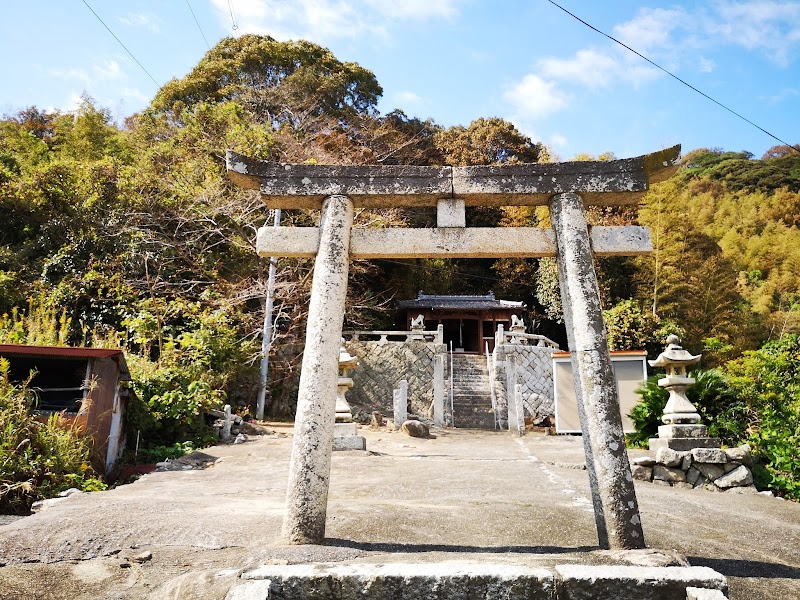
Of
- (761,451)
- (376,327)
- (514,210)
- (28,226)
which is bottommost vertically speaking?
(761,451)

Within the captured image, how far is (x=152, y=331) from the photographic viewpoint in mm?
13969

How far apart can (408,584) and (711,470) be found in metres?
6.89

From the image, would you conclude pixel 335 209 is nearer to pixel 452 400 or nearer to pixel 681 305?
pixel 452 400

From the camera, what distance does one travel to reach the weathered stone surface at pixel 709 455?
7.85m

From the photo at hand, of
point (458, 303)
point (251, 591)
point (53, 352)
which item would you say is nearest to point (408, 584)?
point (251, 591)

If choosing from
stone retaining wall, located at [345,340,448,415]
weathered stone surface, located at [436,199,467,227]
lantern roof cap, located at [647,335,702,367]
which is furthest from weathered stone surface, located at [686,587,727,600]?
stone retaining wall, located at [345,340,448,415]

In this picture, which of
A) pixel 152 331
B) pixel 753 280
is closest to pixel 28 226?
pixel 152 331

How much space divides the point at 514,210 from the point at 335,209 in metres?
28.1

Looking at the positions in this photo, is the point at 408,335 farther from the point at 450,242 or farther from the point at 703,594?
the point at 703,594

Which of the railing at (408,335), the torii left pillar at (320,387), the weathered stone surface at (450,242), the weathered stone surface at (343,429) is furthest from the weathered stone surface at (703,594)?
the railing at (408,335)

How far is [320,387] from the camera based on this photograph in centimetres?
453

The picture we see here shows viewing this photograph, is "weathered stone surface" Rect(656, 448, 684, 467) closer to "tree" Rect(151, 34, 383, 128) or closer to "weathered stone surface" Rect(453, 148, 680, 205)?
"weathered stone surface" Rect(453, 148, 680, 205)

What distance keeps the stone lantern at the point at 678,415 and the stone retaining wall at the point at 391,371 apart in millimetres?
13892

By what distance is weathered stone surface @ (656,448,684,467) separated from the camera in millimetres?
8047
